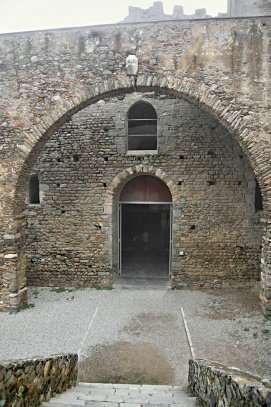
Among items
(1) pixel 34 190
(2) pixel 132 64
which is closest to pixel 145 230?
(1) pixel 34 190

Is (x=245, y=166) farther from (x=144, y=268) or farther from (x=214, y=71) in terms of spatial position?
(x=144, y=268)

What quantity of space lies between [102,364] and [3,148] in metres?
5.05

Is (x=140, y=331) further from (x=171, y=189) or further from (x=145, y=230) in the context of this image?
(x=145, y=230)

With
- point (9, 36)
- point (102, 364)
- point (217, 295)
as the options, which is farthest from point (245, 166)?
point (9, 36)

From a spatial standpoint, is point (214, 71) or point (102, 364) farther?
point (214, 71)

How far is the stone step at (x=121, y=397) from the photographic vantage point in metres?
3.21

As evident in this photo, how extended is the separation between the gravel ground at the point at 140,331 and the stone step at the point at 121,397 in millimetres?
849

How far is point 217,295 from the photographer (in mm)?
8547

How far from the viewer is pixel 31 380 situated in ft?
8.96

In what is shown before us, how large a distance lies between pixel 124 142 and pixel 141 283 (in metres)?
4.32

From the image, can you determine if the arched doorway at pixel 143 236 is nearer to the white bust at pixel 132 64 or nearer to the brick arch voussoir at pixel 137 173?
the brick arch voussoir at pixel 137 173

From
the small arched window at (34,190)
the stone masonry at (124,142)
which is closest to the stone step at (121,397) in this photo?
the stone masonry at (124,142)

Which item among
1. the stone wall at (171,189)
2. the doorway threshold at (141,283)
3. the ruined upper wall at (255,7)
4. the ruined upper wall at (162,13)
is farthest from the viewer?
Answer: the ruined upper wall at (162,13)

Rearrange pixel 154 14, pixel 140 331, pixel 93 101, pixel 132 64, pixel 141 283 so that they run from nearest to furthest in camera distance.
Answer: pixel 132 64 < pixel 140 331 < pixel 93 101 < pixel 141 283 < pixel 154 14
